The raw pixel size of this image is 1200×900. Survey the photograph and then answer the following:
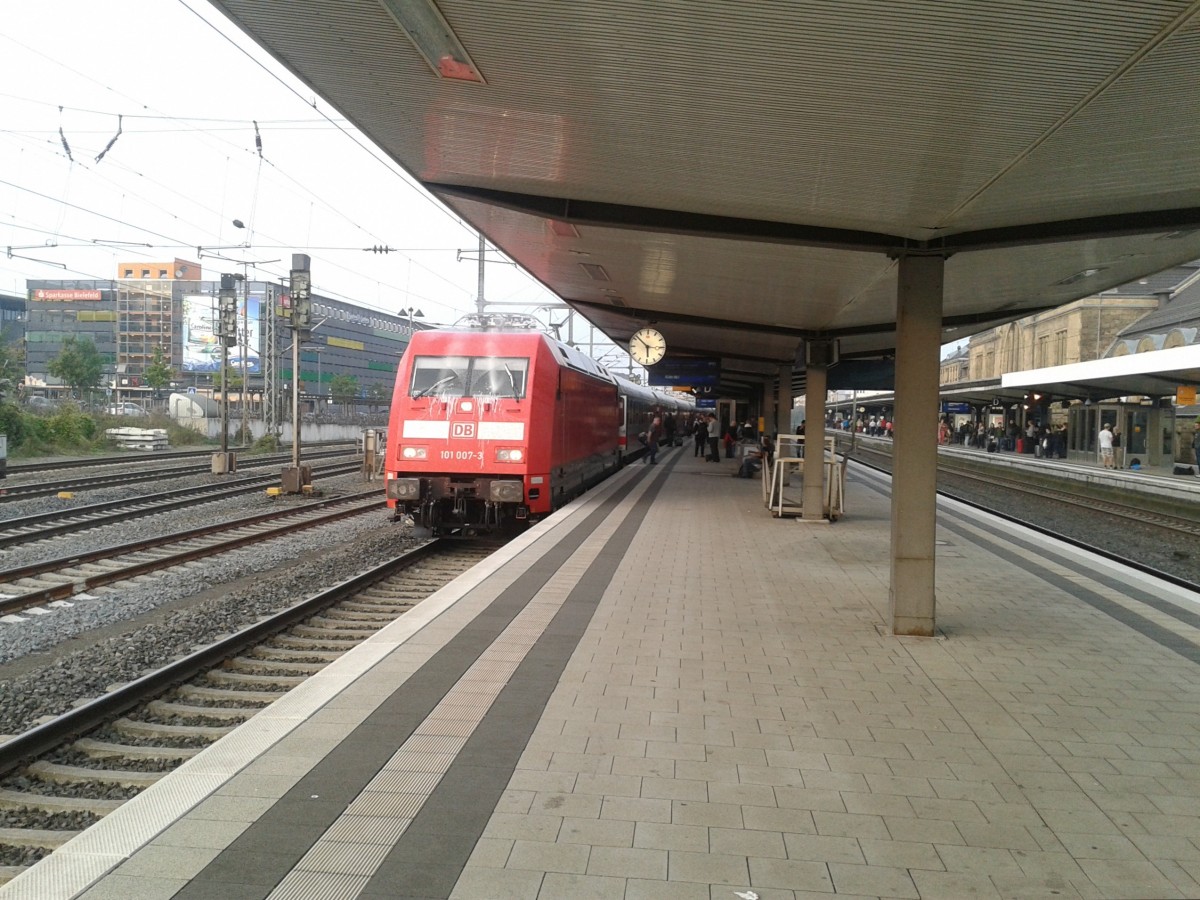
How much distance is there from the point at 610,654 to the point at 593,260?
642 cm

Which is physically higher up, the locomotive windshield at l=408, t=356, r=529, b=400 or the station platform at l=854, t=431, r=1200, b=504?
the locomotive windshield at l=408, t=356, r=529, b=400

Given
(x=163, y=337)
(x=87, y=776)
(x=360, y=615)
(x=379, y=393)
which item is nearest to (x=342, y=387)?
(x=379, y=393)

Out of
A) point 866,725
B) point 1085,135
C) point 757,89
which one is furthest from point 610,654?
point 1085,135

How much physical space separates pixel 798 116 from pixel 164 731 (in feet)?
17.0

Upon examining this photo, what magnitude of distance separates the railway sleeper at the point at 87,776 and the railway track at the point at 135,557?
4.18 m

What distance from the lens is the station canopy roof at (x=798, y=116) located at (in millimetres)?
4023

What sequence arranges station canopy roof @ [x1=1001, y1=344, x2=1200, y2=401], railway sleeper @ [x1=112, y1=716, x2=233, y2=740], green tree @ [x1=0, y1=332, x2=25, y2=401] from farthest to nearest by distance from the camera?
green tree @ [x1=0, y1=332, x2=25, y2=401] < station canopy roof @ [x1=1001, y1=344, x2=1200, y2=401] < railway sleeper @ [x1=112, y1=716, x2=233, y2=740]

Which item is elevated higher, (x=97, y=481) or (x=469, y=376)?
(x=469, y=376)

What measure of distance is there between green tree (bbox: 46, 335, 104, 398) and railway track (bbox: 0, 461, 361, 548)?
25911 millimetres

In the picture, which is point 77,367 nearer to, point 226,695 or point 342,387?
point 342,387

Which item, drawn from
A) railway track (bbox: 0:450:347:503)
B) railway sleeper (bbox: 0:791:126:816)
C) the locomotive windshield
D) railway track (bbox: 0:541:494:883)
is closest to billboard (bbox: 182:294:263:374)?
railway track (bbox: 0:450:347:503)

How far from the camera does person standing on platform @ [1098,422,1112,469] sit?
29062 mm

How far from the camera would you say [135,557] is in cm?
1120

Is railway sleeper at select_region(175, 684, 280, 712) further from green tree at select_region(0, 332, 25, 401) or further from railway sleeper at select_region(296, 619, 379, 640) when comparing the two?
green tree at select_region(0, 332, 25, 401)
